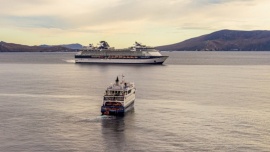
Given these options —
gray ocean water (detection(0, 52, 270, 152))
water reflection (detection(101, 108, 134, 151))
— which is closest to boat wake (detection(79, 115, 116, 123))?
gray ocean water (detection(0, 52, 270, 152))

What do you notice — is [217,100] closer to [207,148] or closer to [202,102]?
[202,102]

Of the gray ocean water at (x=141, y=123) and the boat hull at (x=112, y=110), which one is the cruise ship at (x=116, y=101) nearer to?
the boat hull at (x=112, y=110)

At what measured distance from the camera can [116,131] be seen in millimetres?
52375

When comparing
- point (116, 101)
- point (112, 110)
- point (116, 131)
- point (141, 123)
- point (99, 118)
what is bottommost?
point (116, 131)

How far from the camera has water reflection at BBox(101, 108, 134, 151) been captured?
45.9 m

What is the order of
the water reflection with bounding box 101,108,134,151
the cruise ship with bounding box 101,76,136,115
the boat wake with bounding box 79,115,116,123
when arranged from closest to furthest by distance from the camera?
the water reflection with bounding box 101,108,134,151
the boat wake with bounding box 79,115,116,123
the cruise ship with bounding box 101,76,136,115

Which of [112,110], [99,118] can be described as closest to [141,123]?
[112,110]

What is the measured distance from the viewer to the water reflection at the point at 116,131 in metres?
45.9

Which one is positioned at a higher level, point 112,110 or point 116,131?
point 112,110

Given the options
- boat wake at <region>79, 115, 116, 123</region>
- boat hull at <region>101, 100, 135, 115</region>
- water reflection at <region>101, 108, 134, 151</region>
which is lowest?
water reflection at <region>101, 108, 134, 151</region>

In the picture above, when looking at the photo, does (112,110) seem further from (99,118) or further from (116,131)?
(116,131)

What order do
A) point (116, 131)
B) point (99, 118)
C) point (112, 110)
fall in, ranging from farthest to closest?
point (112, 110) < point (99, 118) < point (116, 131)

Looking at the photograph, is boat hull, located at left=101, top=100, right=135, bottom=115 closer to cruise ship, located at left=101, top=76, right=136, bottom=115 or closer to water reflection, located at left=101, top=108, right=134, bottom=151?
cruise ship, located at left=101, top=76, right=136, bottom=115

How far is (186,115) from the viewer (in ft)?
204
